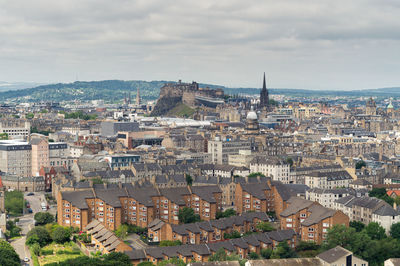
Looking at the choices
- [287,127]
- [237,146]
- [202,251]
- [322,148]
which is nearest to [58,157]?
[237,146]

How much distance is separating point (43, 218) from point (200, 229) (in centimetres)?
2230

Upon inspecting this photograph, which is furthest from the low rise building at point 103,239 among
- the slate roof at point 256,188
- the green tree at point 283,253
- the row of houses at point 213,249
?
the slate roof at point 256,188

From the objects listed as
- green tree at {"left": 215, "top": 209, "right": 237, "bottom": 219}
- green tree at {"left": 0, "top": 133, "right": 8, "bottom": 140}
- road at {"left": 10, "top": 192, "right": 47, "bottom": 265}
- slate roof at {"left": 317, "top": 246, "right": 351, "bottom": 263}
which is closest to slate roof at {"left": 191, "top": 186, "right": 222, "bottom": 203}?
green tree at {"left": 215, "top": 209, "right": 237, "bottom": 219}

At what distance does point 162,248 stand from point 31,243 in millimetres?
17596

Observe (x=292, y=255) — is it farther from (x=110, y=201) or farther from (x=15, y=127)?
(x=15, y=127)

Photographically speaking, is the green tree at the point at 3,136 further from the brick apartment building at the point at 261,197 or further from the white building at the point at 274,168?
the brick apartment building at the point at 261,197

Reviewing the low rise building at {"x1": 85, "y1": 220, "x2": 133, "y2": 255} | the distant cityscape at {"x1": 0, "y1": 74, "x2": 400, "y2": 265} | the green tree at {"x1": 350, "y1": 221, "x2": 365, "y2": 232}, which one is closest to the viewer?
the low rise building at {"x1": 85, "y1": 220, "x2": 133, "y2": 255}

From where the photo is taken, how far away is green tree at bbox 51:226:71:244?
8206 cm

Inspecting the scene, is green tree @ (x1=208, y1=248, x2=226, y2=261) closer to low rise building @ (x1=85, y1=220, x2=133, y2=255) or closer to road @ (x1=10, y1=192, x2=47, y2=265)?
low rise building @ (x1=85, y1=220, x2=133, y2=255)

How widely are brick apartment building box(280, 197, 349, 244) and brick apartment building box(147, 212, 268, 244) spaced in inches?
185

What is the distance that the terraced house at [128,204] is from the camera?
286ft

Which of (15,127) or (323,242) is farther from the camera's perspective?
(15,127)

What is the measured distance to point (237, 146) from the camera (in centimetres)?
13812

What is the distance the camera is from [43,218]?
295 ft
